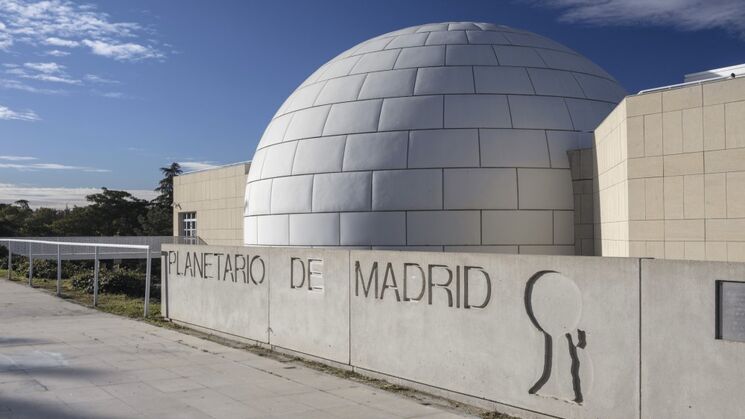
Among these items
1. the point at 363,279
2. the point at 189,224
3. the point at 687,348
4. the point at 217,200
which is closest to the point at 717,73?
the point at 363,279

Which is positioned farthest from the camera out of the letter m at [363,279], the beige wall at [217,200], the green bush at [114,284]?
the beige wall at [217,200]

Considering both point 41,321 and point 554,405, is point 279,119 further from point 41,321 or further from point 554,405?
point 554,405

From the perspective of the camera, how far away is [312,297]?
420 inches

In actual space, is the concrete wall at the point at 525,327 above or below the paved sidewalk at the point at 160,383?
above

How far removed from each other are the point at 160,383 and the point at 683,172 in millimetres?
7958

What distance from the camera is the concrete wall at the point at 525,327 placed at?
19.4 ft

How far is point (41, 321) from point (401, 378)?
9970mm

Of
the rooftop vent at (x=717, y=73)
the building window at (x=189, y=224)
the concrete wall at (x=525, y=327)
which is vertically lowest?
the concrete wall at (x=525, y=327)

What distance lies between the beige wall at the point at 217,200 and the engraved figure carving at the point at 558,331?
75.2ft

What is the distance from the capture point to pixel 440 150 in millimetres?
14375

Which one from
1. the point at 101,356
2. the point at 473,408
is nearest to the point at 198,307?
the point at 101,356

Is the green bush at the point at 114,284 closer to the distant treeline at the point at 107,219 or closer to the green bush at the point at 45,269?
the green bush at the point at 45,269

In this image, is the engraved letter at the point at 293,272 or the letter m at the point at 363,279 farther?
the engraved letter at the point at 293,272

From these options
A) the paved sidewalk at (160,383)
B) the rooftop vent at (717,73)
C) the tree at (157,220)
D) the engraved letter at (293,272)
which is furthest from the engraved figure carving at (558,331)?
the tree at (157,220)
